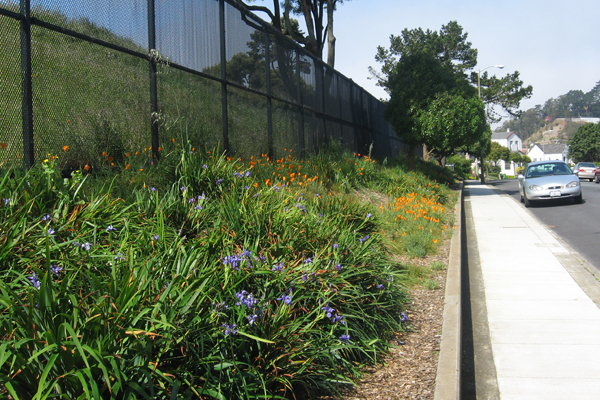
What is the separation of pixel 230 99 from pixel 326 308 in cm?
A: 574

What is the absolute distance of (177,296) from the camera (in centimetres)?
296

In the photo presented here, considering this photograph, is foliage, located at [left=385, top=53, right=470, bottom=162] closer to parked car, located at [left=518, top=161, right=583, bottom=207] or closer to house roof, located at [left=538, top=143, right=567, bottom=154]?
parked car, located at [left=518, top=161, right=583, bottom=207]

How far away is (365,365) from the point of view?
12.0 feet

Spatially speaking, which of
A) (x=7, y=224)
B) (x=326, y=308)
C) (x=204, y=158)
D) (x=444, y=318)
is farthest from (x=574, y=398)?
(x=204, y=158)

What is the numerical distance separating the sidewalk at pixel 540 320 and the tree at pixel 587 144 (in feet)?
232

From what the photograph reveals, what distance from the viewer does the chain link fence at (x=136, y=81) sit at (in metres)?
4.86

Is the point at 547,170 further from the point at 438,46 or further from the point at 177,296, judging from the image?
the point at 438,46

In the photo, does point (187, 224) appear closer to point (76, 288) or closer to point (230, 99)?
point (76, 288)

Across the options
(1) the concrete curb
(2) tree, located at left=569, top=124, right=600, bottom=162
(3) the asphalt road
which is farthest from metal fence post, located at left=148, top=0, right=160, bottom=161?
(2) tree, located at left=569, top=124, right=600, bottom=162

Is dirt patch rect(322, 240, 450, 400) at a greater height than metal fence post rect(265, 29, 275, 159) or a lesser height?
lesser

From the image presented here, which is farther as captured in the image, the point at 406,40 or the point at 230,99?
the point at 406,40

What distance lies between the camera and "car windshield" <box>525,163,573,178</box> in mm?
17031

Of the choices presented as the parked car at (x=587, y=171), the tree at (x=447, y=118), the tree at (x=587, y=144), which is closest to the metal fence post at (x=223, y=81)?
the tree at (x=447, y=118)

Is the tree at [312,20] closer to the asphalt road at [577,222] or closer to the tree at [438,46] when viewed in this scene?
the asphalt road at [577,222]
